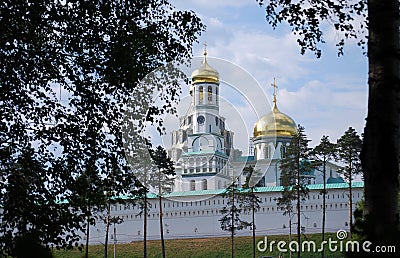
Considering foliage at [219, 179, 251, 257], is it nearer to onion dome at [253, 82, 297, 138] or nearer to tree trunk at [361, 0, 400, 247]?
onion dome at [253, 82, 297, 138]

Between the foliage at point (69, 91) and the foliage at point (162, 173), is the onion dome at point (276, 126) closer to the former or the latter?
the foliage at point (162, 173)

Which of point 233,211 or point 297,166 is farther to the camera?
point 233,211

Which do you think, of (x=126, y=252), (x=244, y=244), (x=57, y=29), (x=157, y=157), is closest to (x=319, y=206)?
(x=244, y=244)

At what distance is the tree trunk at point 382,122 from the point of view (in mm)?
4125

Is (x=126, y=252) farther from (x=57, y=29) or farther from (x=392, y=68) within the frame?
(x=392, y=68)

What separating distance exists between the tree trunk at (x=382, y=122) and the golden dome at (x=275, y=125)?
4458 cm

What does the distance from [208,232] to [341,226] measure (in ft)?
25.8

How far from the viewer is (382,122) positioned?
4211 millimetres

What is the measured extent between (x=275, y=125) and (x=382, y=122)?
4610 centimetres

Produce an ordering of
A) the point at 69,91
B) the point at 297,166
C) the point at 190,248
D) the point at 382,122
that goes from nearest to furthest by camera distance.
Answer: the point at 382,122 < the point at 69,91 < the point at 297,166 < the point at 190,248

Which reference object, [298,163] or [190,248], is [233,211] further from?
[298,163]

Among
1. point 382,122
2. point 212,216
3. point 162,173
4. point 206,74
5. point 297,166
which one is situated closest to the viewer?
point 382,122

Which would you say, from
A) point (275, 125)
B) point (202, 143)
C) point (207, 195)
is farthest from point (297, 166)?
point (275, 125)

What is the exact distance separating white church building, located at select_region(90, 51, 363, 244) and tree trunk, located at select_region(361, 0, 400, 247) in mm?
25394
